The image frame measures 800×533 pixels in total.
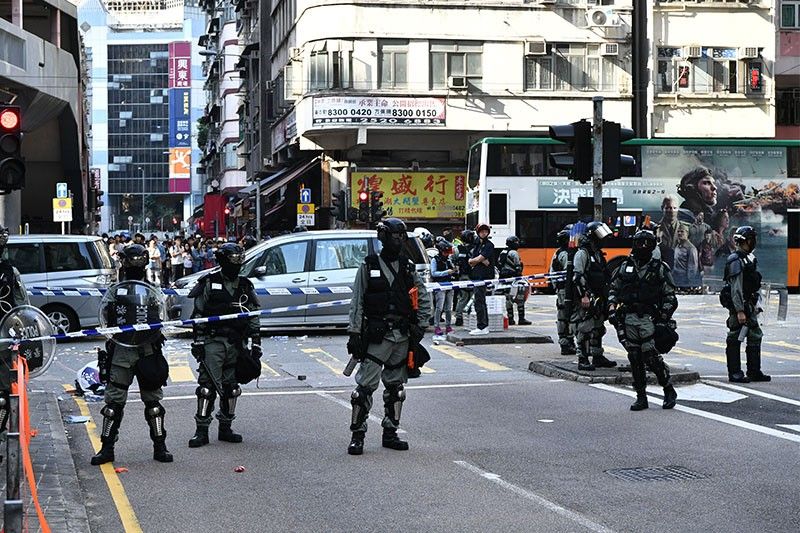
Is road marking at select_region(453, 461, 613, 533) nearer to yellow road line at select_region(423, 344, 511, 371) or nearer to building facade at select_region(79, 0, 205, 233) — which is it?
yellow road line at select_region(423, 344, 511, 371)

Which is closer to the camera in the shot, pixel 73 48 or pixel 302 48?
pixel 302 48

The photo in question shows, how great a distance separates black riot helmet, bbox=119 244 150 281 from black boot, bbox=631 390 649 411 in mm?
5136

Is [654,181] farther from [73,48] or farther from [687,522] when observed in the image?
[687,522]

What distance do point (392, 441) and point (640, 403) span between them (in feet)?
10.6

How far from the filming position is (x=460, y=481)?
28.9 feet

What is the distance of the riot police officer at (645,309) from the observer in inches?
487

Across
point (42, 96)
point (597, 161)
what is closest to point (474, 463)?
point (597, 161)

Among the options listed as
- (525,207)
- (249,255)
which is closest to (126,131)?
(525,207)

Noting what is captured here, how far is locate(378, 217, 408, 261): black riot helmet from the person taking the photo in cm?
1022

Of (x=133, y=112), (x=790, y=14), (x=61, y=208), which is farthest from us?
(x=133, y=112)

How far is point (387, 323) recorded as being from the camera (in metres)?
10.2

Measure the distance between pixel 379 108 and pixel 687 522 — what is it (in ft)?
114

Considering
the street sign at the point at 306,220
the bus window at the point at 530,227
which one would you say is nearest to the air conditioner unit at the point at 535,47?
the street sign at the point at 306,220

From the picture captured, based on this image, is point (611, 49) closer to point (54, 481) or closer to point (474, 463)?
point (474, 463)
